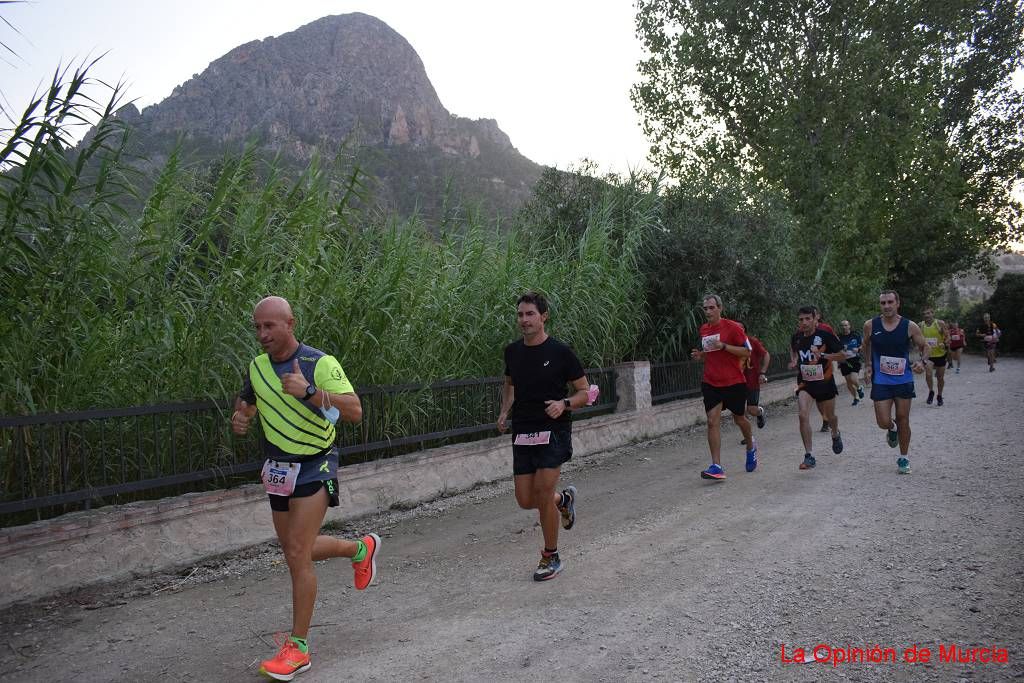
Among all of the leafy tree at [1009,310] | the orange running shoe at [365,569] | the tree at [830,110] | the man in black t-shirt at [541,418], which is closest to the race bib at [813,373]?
the man in black t-shirt at [541,418]

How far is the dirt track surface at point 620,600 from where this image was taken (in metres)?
3.84

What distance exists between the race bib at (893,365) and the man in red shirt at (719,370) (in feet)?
5.24

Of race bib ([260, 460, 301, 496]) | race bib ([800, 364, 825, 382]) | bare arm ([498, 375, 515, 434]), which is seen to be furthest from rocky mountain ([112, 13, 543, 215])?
race bib ([260, 460, 301, 496])

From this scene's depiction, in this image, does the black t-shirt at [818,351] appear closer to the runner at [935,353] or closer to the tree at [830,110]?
the runner at [935,353]

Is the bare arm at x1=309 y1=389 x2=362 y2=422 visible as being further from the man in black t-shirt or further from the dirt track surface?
the man in black t-shirt

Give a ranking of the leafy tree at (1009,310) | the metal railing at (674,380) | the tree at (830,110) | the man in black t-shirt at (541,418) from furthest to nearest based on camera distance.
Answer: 1. the leafy tree at (1009,310)
2. the tree at (830,110)
3. the metal railing at (674,380)
4. the man in black t-shirt at (541,418)

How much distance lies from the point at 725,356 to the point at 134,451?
608 centimetres

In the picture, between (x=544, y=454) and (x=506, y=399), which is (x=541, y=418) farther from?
(x=506, y=399)

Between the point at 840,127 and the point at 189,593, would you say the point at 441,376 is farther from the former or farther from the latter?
the point at 840,127

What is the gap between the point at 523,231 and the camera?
11.9m

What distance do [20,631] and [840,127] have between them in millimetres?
26174

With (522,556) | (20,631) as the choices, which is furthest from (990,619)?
(20,631)

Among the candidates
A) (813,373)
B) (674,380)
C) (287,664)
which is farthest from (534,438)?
(674,380)

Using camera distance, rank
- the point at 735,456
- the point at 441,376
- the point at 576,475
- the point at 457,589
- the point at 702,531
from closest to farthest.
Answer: the point at 457,589 < the point at 702,531 < the point at 441,376 < the point at 576,475 < the point at 735,456
